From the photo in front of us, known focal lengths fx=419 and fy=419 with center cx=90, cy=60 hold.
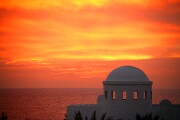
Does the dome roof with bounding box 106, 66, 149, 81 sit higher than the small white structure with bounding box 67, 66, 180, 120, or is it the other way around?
the dome roof with bounding box 106, 66, 149, 81

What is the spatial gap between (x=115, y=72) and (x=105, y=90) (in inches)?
81.2

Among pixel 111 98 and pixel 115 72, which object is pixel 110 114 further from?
pixel 115 72

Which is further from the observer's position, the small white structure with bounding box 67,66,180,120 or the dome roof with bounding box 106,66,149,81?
the dome roof with bounding box 106,66,149,81

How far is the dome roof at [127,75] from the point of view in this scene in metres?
40.7

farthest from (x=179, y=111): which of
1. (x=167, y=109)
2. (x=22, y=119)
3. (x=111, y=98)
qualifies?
(x=22, y=119)

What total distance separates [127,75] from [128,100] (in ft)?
8.05

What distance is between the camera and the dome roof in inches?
1603

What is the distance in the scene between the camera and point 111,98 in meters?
40.7

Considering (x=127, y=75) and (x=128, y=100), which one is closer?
(x=128, y=100)

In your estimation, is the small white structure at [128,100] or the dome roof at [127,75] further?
the dome roof at [127,75]

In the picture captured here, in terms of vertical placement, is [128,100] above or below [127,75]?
below

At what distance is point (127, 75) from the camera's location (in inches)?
1606

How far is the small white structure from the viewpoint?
40.1 metres

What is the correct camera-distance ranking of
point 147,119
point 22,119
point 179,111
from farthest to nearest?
point 22,119
point 179,111
point 147,119
